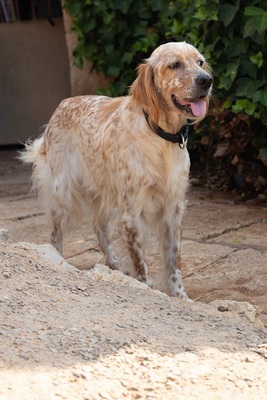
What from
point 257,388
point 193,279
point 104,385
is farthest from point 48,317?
point 193,279

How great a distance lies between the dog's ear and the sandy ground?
973 mm

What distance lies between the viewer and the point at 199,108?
465cm

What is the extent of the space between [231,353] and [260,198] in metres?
4.11

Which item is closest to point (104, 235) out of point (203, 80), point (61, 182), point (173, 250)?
point (61, 182)

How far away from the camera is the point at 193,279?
5246 mm

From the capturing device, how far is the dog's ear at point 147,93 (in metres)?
4.76

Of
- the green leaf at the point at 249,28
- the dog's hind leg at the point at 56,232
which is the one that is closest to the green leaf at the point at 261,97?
the green leaf at the point at 249,28

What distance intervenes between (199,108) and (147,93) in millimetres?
322

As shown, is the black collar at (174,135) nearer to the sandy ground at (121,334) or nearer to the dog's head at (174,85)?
the dog's head at (174,85)

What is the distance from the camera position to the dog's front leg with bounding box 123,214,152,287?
194 inches

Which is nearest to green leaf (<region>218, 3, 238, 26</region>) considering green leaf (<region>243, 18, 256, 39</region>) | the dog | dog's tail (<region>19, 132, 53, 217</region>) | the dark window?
green leaf (<region>243, 18, 256, 39</region>)

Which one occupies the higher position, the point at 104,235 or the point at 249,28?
the point at 249,28

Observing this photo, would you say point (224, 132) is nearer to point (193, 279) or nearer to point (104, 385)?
point (193, 279)

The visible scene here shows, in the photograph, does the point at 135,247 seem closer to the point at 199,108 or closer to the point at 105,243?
the point at 105,243
